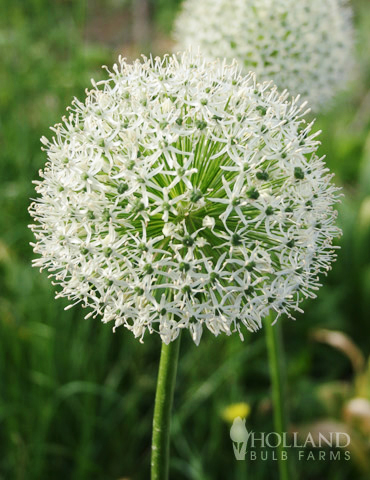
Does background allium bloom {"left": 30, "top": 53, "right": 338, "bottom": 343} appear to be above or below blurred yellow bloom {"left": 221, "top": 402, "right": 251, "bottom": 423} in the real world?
above

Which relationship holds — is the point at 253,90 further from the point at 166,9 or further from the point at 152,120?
the point at 166,9

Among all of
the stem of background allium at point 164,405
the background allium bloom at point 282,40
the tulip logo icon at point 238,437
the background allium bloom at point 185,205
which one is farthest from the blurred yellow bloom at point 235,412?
the background allium bloom at point 282,40

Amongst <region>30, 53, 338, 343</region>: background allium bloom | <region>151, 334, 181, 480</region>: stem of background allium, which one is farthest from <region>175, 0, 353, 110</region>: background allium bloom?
<region>151, 334, 181, 480</region>: stem of background allium

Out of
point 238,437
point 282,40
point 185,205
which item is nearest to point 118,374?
point 238,437

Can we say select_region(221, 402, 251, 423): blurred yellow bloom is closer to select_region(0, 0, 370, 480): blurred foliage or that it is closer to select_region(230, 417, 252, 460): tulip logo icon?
select_region(0, 0, 370, 480): blurred foliage

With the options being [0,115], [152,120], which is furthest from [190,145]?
[0,115]

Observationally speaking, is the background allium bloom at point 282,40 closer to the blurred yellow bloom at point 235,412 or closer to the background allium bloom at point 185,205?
the background allium bloom at point 185,205
